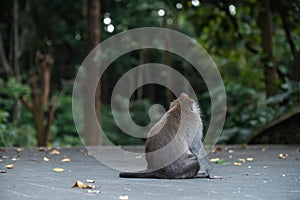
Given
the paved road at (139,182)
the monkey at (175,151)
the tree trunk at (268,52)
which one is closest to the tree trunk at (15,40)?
the tree trunk at (268,52)

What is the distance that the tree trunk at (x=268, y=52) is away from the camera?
10.7 m

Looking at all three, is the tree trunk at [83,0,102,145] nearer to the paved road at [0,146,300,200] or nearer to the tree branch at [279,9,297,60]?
the tree branch at [279,9,297,60]

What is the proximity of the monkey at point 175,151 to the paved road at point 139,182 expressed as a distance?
0.42ft

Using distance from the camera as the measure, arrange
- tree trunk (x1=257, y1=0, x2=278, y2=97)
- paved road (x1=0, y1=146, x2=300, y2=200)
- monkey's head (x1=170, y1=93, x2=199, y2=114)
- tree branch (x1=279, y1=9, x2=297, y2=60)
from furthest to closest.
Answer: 1. tree branch (x1=279, y1=9, x2=297, y2=60)
2. tree trunk (x1=257, y1=0, x2=278, y2=97)
3. monkey's head (x1=170, y1=93, x2=199, y2=114)
4. paved road (x1=0, y1=146, x2=300, y2=200)

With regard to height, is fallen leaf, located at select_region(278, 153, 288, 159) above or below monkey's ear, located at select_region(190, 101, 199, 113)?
below

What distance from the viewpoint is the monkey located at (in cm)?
476

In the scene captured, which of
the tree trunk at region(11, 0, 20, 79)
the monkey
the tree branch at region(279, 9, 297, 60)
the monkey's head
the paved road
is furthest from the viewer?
the tree trunk at region(11, 0, 20, 79)

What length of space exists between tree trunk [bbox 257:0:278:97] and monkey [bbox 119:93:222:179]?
612cm

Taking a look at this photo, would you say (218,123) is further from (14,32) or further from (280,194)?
(280,194)

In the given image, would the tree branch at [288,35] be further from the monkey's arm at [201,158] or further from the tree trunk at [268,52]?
the monkey's arm at [201,158]

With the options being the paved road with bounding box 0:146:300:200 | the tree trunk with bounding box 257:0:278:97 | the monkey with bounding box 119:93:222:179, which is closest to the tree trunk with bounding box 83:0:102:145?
the tree trunk with bounding box 257:0:278:97

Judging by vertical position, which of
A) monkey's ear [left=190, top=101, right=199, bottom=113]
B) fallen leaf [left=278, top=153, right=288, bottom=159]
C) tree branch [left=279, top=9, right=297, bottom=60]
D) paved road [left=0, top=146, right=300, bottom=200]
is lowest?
fallen leaf [left=278, top=153, right=288, bottom=159]

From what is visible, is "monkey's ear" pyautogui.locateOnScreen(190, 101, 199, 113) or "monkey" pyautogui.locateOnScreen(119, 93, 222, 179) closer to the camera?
"monkey" pyautogui.locateOnScreen(119, 93, 222, 179)

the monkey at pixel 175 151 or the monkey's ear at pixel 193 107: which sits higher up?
the monkey's ear at pixel 193 107
